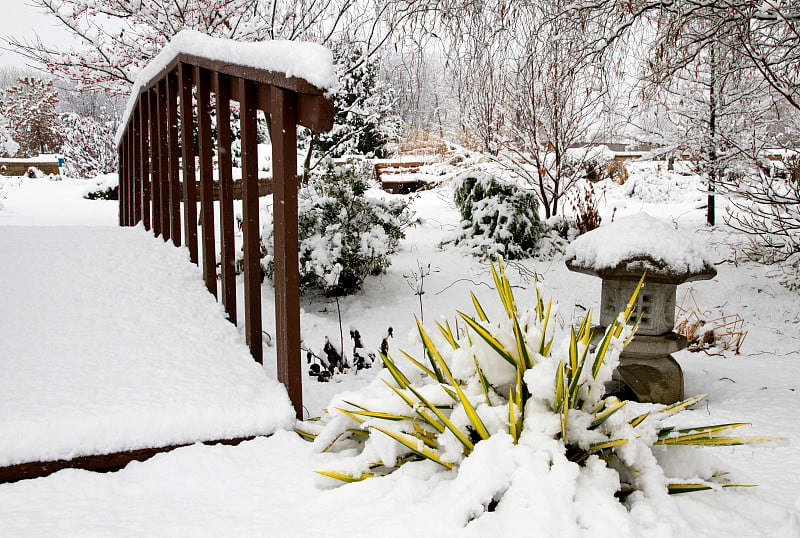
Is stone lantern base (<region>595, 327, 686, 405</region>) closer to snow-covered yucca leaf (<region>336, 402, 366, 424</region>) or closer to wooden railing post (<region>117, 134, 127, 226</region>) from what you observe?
snow-covered yucca leaf (<region>336, 402, 366, 424</region>)

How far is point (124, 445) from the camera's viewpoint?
1.56 meters

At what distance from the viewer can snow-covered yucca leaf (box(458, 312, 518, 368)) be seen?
134cm

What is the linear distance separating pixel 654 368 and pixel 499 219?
10.9 feet

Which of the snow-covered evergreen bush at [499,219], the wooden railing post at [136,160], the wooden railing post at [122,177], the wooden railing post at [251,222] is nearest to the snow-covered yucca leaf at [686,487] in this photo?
the wooden railing post at [251,222]

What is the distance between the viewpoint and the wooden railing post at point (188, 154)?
8.14 ft

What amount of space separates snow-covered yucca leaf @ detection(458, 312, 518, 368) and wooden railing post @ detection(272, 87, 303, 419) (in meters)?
0.65

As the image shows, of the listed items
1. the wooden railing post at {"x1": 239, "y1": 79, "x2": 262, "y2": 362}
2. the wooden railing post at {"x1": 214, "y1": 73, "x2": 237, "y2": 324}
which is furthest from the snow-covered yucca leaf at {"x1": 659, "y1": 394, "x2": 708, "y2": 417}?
the wooden railing post at {"x1": 214, "y1": 73, "x2": 237, "y2": 324}

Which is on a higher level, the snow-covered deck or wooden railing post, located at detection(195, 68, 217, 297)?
wooden railing post, located at detection(195, 68, 217, 297)

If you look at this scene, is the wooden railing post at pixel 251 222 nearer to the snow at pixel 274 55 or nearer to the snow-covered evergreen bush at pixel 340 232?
the snow at pixel 274 55

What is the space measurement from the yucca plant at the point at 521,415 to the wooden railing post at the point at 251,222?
0.68m

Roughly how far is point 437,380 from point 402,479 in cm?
34

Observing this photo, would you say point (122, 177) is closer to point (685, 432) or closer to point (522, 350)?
point (522, 350)

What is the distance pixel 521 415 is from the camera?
4.34ft

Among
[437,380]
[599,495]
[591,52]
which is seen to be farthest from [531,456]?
[591,52]
